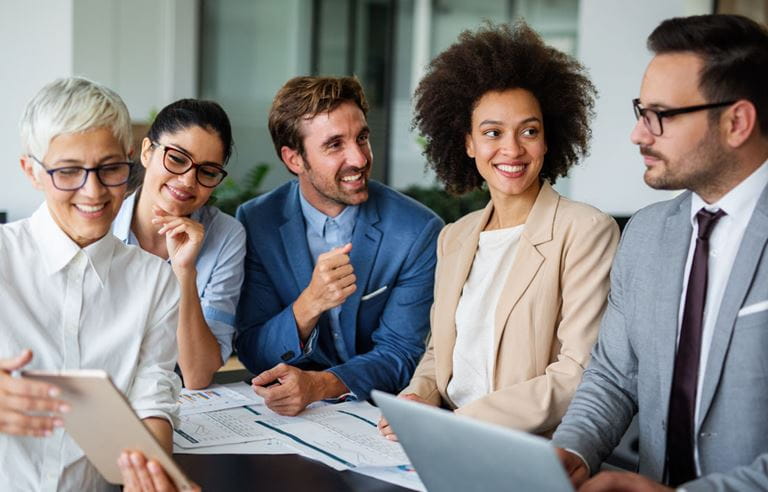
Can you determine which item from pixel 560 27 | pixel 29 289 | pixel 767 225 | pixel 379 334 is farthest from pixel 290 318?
pixel 560 27

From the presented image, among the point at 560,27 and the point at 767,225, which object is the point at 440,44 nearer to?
the point at 560,27

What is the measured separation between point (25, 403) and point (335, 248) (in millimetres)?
1407

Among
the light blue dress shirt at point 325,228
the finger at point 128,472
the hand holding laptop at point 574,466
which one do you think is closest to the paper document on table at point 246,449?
the finger at point 128,472

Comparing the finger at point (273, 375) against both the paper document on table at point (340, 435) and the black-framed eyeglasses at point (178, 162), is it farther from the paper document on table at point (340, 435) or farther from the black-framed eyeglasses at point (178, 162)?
the black-framed eyeglasses at point (178, 162)

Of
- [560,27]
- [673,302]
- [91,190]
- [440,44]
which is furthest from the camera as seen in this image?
[440,44]

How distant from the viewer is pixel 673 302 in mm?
2068

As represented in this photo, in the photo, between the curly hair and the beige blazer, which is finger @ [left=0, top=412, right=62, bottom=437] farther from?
the curly hair

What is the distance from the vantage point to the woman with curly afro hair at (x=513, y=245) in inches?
94.6

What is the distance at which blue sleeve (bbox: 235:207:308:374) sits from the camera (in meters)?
2.86

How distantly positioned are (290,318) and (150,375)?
0.78 m

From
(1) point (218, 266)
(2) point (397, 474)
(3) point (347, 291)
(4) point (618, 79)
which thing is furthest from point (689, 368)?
(4) point (618, 79)

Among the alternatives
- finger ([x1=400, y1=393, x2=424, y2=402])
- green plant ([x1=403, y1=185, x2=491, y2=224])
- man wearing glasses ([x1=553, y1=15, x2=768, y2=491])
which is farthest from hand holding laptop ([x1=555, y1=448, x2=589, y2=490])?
green plant ([x1=403, y1=185, x2=491, y2=224])

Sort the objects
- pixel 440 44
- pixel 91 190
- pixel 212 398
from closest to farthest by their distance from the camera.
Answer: pixel 91 190 < pixel 212 398 < pixel 440 44

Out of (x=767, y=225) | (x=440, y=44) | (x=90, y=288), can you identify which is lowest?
(x=90, y=288)
